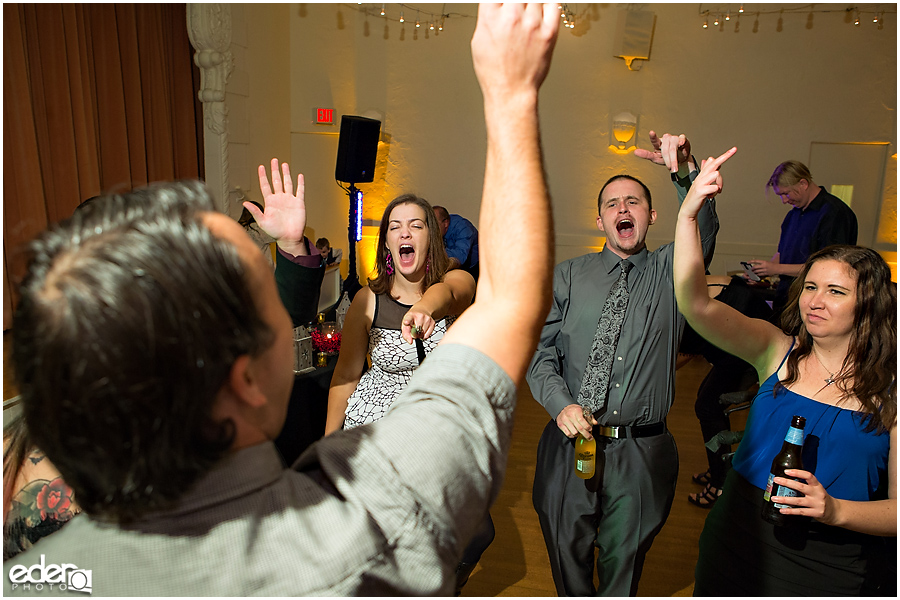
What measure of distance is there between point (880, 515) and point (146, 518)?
161 centimetres

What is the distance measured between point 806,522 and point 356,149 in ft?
19.0

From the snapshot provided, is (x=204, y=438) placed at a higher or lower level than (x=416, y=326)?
higher

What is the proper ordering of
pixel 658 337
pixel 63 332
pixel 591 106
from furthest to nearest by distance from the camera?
pixel 591 106
pixel 658 337
pixel 63 332

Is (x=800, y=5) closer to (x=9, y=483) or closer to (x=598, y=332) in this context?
(x=598, y=332)

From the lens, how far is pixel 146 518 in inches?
19.5

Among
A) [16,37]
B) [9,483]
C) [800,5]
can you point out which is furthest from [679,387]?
[16,37]

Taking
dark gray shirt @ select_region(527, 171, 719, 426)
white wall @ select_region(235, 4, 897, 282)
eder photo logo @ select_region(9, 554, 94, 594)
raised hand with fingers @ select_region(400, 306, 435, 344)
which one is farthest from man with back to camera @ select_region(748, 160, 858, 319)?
eder photo logo @ select_region(9, 554, 94, 594)

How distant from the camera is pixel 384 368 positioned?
2.23 metres

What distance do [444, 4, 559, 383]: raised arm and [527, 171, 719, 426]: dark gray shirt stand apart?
148cm

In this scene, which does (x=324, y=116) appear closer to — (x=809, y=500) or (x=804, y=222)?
(x=804, y=222)

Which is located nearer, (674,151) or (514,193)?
(514,193)

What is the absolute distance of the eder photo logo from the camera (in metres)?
0.49

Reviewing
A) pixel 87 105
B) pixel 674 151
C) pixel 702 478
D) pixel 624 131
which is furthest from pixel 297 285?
pixel 624 131

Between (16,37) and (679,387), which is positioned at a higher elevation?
(16,37)
